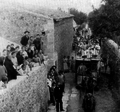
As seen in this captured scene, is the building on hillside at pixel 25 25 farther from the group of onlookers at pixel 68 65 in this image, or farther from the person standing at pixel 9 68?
the person standing at pixel 9 68

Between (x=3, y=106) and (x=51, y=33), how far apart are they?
9798 mm

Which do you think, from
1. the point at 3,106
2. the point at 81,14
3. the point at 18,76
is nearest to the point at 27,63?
the point at 18,76

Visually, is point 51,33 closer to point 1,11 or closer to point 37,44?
point 37,44

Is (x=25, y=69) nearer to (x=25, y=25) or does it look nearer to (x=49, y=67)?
(x=49, y=67)

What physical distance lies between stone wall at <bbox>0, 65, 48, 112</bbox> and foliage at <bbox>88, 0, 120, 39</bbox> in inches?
406

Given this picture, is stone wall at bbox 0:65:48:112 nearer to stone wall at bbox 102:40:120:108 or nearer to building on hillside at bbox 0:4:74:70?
building on hillside at bbox 0:4:74:70

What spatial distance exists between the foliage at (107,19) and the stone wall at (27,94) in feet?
33.8

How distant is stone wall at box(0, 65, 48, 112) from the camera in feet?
23.7

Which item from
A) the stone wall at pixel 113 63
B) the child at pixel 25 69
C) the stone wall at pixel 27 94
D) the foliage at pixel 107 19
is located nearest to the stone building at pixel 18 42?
the stone wall at pixel 27 94

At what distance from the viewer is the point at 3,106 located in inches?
271

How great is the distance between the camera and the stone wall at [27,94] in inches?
284

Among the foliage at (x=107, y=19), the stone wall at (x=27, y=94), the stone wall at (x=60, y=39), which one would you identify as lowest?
the stone wall at (x=27, y=94)

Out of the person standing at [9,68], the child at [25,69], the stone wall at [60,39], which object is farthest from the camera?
the stone wall at [60,39]

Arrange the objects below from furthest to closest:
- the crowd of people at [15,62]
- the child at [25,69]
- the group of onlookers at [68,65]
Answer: the group of onlookers at [68,65], the child at [25,69], the crowd of people at [15,62]
